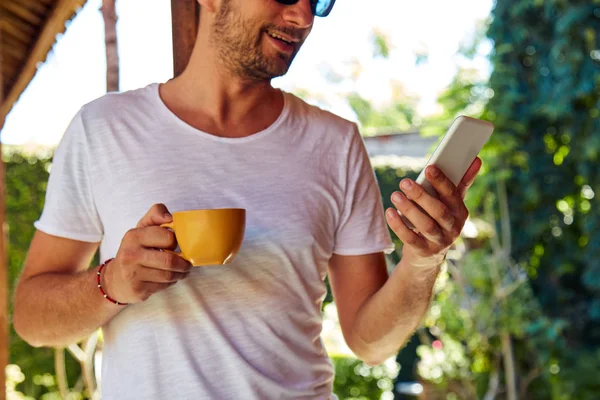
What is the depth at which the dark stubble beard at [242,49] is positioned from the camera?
4.30 ft

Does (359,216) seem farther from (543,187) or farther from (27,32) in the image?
(543,187)

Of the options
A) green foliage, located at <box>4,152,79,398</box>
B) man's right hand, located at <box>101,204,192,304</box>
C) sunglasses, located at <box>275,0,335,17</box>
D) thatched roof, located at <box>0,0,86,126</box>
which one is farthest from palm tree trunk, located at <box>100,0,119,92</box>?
green foliage, located at <box>4,152,79,398</box>

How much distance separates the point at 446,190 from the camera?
3.34 feet

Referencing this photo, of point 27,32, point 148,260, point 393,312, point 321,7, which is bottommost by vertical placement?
point 393,312

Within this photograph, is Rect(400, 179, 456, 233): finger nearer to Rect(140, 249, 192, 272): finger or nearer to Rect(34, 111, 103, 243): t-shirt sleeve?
Rect(140, 249, 192, 272): finger

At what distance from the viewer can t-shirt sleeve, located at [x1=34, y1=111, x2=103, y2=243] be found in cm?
122

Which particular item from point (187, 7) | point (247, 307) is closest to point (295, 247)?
point (247, 307)

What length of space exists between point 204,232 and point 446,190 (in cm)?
34

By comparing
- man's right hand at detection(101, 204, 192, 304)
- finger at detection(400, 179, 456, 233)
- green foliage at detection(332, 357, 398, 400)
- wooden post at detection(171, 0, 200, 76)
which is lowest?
green foliage at detection(332, 357, 398, 400)

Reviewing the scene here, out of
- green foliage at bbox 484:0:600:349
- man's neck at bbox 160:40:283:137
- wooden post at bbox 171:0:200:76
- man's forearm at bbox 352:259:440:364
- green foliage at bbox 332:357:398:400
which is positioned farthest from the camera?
green foliage at bbox 332:357:398:400

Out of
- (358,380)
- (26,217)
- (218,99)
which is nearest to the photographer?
(218,99)

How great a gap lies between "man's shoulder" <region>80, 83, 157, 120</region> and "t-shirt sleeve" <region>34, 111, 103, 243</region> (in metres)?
0.03

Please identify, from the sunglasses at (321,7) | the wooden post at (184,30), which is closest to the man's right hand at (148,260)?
the sunglasses at (321,7)

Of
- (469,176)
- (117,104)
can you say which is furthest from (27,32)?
(469,176)
